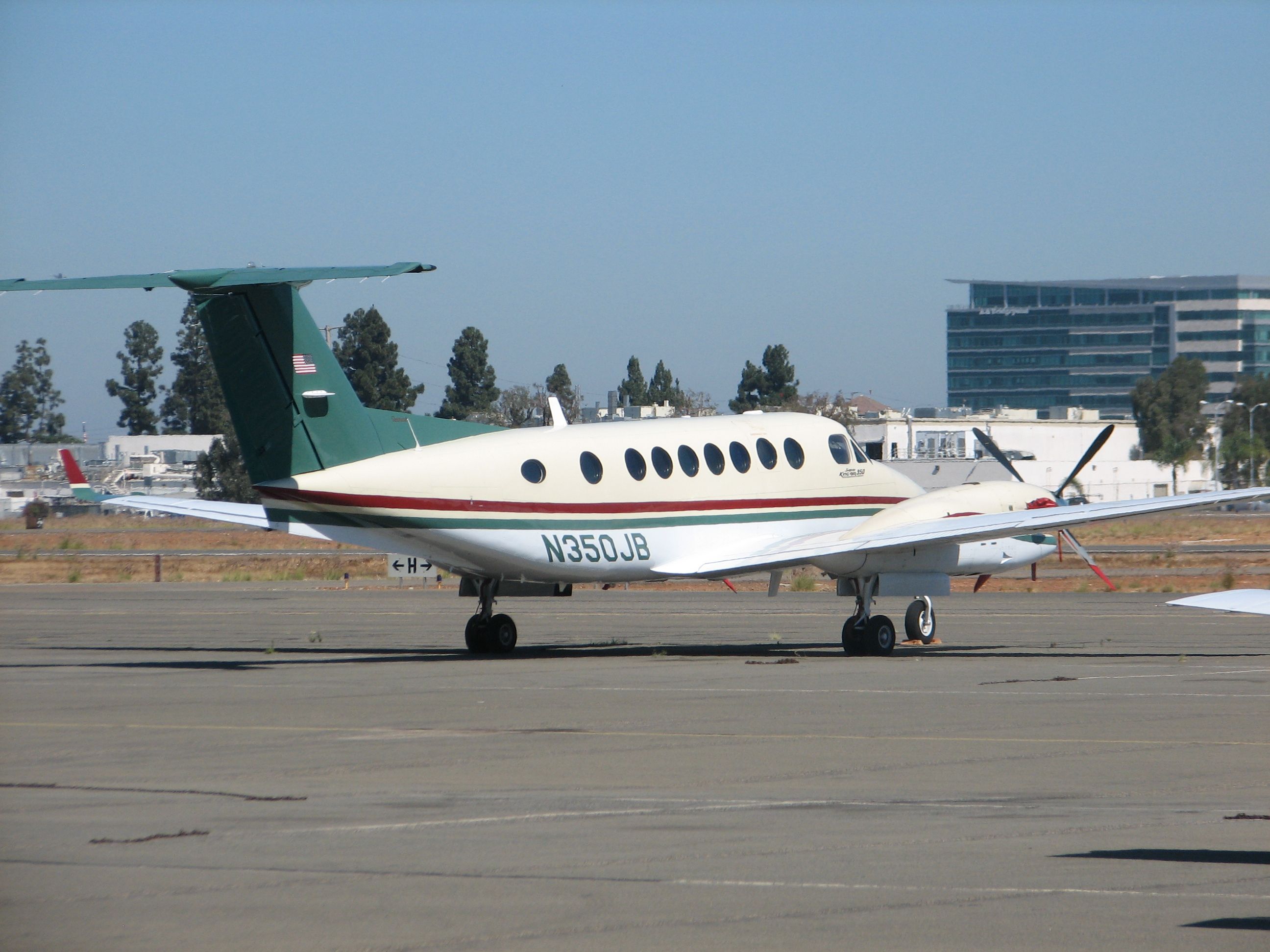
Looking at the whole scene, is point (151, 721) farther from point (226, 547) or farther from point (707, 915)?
point (226, 547)

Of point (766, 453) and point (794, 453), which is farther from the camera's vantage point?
point (794, 453)

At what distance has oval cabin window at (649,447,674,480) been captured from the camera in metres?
24.0

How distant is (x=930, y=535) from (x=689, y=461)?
387 cm

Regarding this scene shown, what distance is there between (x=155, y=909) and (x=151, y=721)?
8458 mm

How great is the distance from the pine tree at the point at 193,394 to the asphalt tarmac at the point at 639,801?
125 meters

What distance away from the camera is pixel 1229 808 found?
1067 cm

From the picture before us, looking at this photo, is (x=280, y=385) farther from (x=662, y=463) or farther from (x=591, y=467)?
(x=662, y=463)


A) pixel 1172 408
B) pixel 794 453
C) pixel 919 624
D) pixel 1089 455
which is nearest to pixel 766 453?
pixel 794 453

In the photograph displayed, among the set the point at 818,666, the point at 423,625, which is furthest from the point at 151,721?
the point at 423,625

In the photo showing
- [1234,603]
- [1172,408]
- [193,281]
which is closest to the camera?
[1234,603]

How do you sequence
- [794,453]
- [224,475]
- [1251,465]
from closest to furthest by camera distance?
[794,453]
[224,475]
[1251,465]

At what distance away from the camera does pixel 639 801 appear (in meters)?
11.2

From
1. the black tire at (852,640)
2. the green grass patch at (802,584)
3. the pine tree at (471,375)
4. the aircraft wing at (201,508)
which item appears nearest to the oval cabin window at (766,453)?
the black tire at (852,640)

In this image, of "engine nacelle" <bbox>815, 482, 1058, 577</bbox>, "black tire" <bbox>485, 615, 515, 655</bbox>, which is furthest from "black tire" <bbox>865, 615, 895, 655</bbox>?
"black tire" <bbox>485, 615, 515, 655</bbox>
